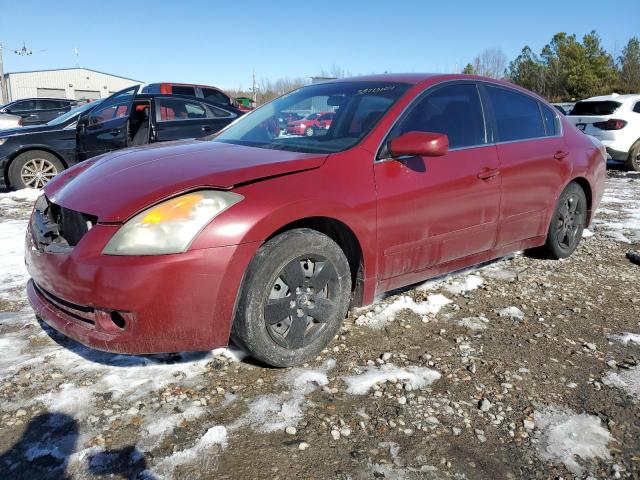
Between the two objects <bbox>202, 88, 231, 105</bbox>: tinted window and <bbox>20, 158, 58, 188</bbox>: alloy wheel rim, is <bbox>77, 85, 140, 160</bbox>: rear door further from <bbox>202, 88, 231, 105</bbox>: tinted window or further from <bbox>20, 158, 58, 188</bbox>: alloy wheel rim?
<bbox>202, 88, 231, 105</bbox>: tinted window

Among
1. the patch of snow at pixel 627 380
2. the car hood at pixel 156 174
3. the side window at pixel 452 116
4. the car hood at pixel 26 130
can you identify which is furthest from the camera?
the car hood at pixel 26 130

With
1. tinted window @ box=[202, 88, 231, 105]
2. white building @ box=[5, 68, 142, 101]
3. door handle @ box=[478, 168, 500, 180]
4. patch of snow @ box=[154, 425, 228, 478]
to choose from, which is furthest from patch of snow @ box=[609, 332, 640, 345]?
white building @ box=[5, 68, 142, 101]

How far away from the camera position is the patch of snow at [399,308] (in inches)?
131

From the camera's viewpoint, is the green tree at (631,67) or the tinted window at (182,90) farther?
the green tree at (631,67)

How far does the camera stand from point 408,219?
3057mm

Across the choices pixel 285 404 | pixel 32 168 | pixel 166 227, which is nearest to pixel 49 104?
pixel 32 168

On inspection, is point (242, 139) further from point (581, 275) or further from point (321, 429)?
point (581, 275)

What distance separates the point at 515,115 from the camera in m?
4.01

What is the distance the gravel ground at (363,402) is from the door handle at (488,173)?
2.95ft

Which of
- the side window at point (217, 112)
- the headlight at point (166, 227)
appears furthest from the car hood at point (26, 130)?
the headlight at point (166, 227)

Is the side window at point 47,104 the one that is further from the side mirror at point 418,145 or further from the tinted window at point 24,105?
the side mirror at point 418,145

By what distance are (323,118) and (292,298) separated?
138 centimetres

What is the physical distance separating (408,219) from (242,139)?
1.28 m

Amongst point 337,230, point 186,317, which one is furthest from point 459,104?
point 186,317
